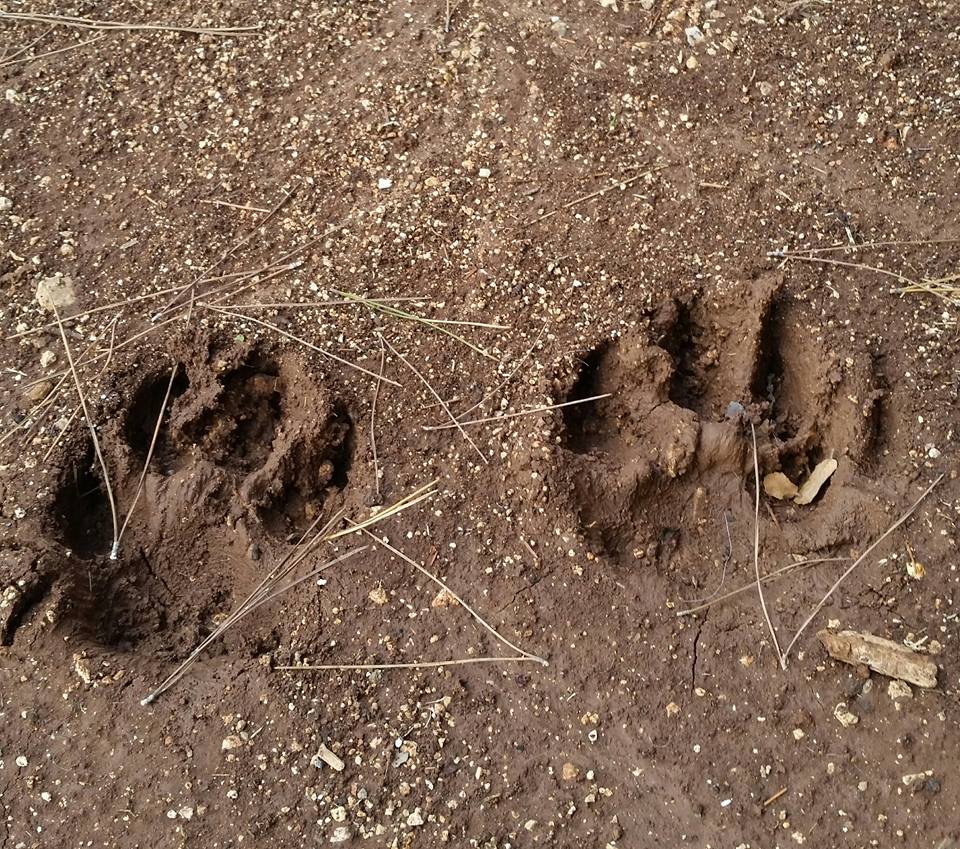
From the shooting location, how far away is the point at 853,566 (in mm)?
2326

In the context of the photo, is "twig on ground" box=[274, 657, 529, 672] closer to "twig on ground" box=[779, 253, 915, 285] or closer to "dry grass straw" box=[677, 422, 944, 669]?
"dry grass straw" box=[677, 422, 944, 669]

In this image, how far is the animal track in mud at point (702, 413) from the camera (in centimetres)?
240

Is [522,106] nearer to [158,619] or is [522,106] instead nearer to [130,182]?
[130,182]

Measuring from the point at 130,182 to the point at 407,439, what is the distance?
4.45 ft

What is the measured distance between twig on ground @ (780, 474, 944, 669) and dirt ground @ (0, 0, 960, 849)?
0.01 m

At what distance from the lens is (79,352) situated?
103 inches

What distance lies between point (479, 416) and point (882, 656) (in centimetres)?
119

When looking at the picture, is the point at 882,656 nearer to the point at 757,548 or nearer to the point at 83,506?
the point at 757,548

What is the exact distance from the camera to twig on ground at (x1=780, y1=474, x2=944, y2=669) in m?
2.24

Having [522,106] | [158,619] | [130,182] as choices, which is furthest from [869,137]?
[158,619]

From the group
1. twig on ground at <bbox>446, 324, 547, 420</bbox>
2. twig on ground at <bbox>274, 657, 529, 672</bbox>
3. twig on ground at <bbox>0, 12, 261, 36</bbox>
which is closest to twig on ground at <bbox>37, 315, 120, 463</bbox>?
twig on ground at <bbox>274, 657, 529, 672</bbox>

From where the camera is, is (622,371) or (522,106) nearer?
(622,371)

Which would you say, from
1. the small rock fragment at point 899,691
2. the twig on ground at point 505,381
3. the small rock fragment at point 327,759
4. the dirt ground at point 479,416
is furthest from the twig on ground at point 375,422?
the small rock fragment at point 899,691

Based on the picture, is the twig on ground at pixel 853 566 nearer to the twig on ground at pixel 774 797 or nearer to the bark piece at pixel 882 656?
the bark piece at pixel 882 656
